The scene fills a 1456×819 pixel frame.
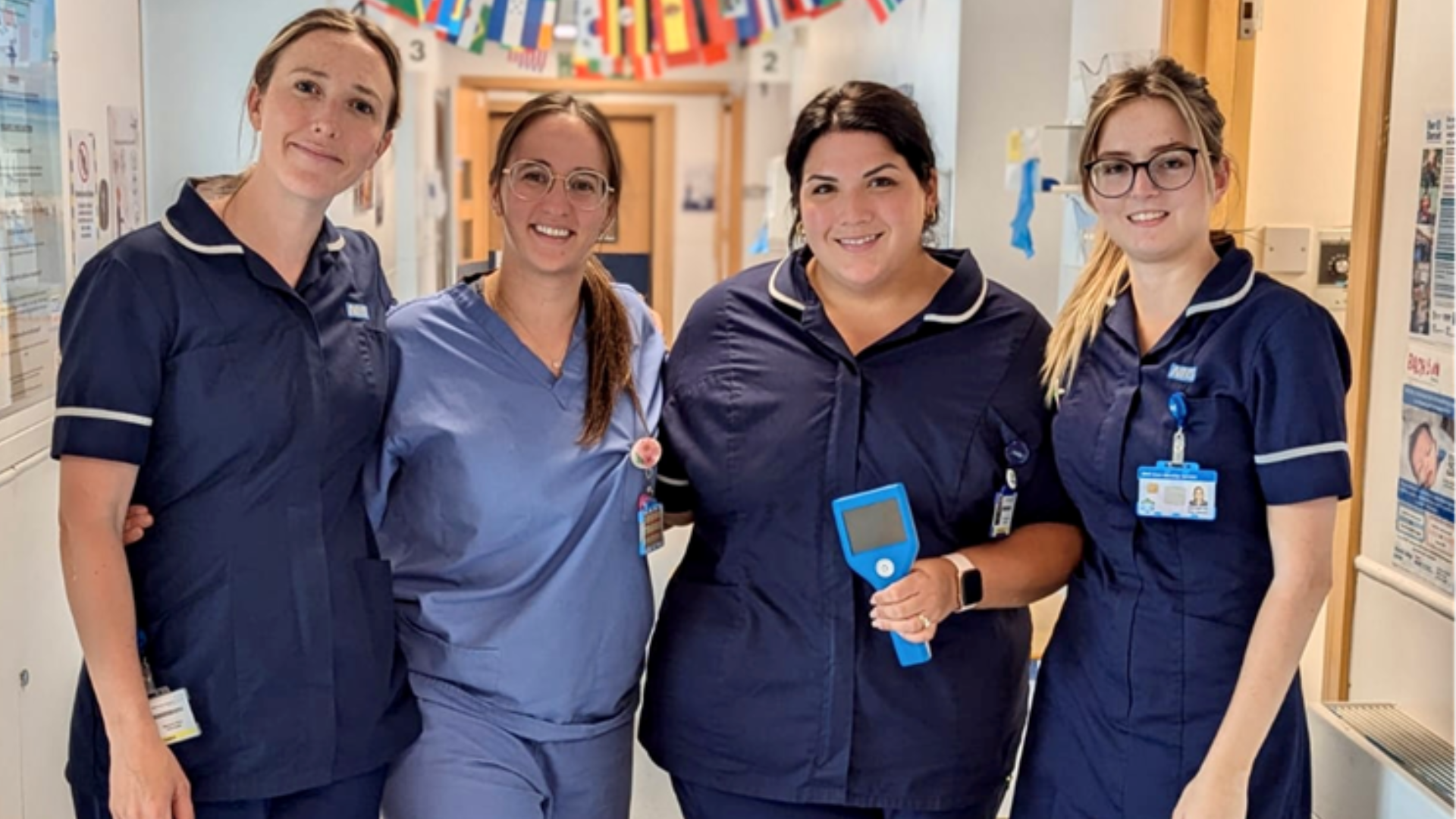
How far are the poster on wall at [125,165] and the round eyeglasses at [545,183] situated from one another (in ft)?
3.83

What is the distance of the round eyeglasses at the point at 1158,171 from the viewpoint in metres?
1.49

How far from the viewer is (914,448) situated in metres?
1.65

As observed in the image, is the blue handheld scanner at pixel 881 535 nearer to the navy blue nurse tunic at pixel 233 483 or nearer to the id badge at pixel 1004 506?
the id badge at pixel 1004 506

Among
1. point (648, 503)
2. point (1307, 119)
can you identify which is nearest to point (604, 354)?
point (648, 503)

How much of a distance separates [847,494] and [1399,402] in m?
0.73

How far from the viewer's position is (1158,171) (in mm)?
1495

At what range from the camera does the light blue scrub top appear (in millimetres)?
1655

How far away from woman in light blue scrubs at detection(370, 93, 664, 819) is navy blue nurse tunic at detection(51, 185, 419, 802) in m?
0.11

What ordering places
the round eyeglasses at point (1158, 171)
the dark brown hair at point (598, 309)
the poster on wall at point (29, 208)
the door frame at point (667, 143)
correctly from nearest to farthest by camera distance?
1. the round eyeglasses at point (1158, 171)
2. the dark brown hair at point (598, 309)
3. the poster on wall at point (29, 208)
4. the door frame at point (667, 143)

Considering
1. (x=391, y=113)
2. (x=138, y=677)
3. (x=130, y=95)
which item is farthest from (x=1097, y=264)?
(x=130, y=95)

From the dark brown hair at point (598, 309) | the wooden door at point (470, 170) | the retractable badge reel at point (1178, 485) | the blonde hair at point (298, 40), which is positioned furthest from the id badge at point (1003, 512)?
the wooden door at point (470, 170)

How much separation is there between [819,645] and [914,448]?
267 mm

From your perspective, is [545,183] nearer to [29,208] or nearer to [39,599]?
[29,208]

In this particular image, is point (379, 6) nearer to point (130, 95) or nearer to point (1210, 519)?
point (130, 95)
